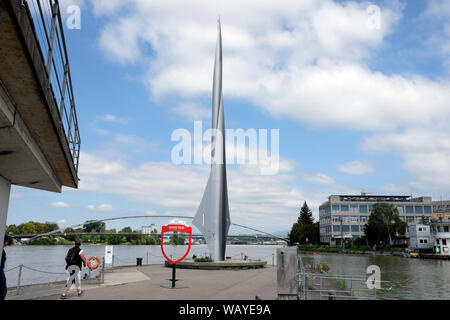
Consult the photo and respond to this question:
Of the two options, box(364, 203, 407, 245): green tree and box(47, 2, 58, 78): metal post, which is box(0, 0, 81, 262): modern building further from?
box(364, 203, 407, 245): green tree

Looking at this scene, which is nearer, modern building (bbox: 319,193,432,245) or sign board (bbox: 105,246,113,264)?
sign board (bbox: 105,246,113,264)

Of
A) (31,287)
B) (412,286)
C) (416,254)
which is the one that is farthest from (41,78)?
(416,254)

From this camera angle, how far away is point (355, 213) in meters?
99.8

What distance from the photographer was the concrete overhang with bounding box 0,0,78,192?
451 cm

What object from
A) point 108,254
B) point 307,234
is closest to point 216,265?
point 108,254

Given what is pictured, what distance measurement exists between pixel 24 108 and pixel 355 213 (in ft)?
334

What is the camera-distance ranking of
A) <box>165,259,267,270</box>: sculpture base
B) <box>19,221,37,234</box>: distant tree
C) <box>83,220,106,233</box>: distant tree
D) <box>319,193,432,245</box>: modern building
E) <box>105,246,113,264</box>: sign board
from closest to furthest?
<box>105,246,113,264</box>: sign board
<box>165,259,267,270</box>: sculpture base
<box>83,220,106,233</box>: distant tree
<box>19,221,37,234</box>: distant tree
<box>319,193,432,245</box>: modern building

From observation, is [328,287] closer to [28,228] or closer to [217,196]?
[217,196]

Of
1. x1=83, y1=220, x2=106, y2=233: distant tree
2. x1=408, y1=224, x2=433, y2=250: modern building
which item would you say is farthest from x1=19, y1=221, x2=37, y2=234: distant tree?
x1=408, y1=224, x2=433, y2=250: modern building

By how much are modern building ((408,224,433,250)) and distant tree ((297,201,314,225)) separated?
53673mm

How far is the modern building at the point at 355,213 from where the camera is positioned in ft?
321
